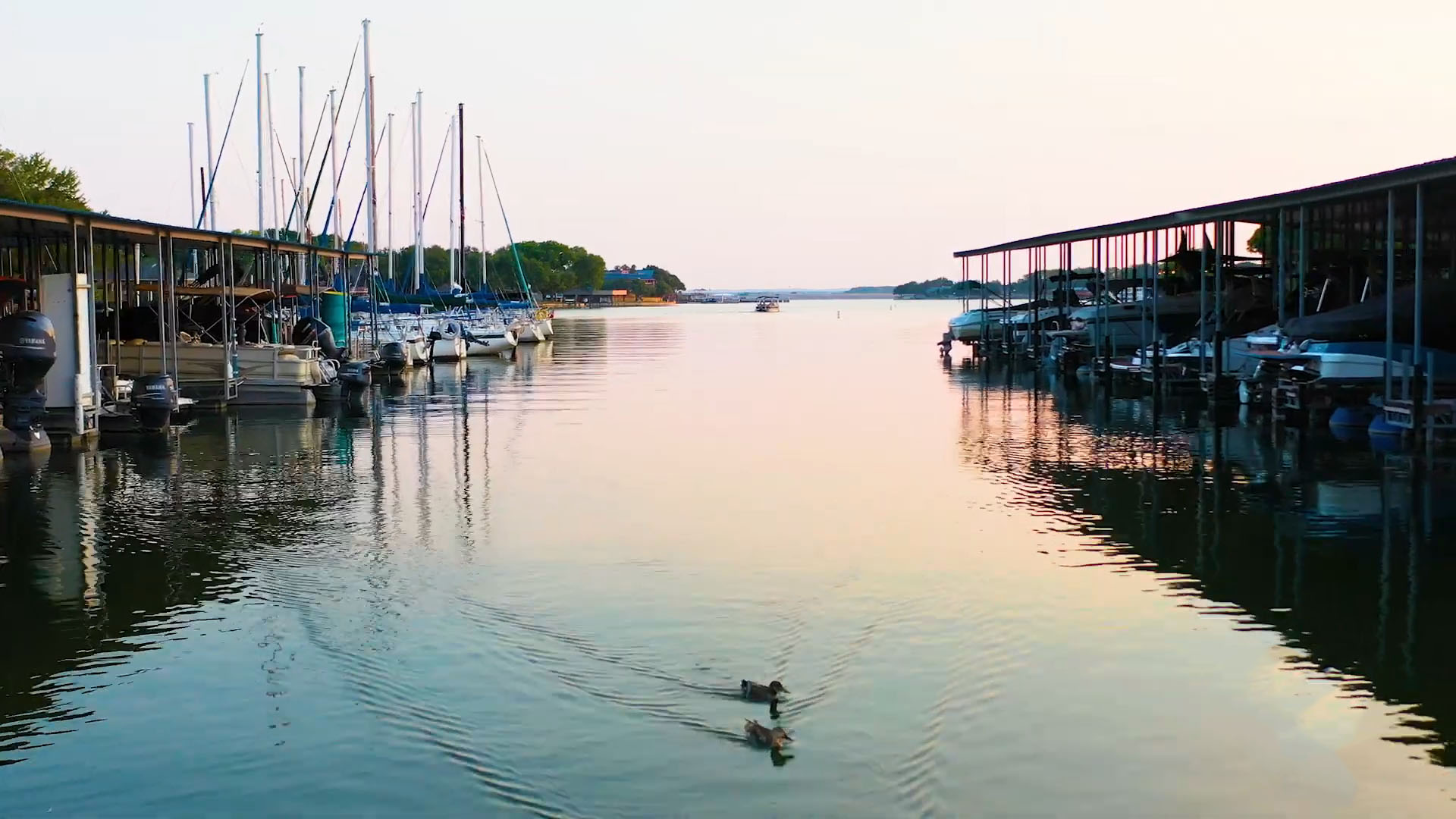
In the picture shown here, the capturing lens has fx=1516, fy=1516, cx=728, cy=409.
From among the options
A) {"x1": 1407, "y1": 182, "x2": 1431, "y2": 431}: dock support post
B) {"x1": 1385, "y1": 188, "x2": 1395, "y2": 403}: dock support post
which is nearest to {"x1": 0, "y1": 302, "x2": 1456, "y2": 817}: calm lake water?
{"x1": 1407, "y1": 182, "x2": 1431, "y2": 431}: dock support post

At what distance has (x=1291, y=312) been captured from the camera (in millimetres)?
35031

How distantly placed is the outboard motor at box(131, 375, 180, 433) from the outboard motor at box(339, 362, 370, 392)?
9.45 metres

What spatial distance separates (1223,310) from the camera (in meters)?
37.0

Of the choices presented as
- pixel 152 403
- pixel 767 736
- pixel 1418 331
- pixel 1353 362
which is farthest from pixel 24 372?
pixel 1353 362

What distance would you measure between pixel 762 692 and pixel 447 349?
4507 centimetres

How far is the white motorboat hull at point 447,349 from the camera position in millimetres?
53344

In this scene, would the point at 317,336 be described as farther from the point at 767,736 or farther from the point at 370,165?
the point at 767,736

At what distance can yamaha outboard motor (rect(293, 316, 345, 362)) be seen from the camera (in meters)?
39.1

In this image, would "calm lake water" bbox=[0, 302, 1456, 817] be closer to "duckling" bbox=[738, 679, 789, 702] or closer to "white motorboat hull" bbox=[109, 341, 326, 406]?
"duckling" bbox=[738, 679, 789, 702]

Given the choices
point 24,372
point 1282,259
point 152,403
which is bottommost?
point 152,403

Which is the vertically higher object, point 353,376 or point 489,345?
point 489,345

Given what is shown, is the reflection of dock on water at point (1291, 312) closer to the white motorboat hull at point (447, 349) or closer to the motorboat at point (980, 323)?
the motorboat at point (980, 323)

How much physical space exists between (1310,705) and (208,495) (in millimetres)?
14396

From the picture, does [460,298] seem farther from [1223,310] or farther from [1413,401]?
[1413,401]
